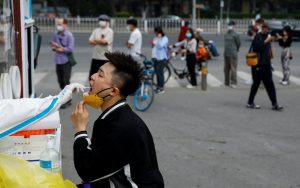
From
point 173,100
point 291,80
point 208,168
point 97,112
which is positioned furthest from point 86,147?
point 291,80

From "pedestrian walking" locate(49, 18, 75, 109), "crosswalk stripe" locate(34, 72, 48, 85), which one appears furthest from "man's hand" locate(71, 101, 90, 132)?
"crosswalk stripe" locate(34, 72, 48, 85)

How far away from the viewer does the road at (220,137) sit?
6234 millimetres

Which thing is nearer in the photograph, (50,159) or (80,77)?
(50,159)

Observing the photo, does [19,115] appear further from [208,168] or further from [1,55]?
[208,168]

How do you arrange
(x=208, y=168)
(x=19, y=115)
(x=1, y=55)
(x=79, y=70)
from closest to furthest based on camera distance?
(x=19, y=115) → (x=1, y=55) → (x=208, y=168) → (x=79, y=70)

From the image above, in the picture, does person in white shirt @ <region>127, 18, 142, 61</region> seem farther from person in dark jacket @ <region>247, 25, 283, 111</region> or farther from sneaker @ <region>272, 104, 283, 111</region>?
sneaker @ <region>272, 104, 283, 111</region>

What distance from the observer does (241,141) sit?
7.95 metres

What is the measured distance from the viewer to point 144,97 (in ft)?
34.3

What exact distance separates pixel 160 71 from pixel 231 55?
2.00 metres

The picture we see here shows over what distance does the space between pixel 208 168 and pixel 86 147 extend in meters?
3.86

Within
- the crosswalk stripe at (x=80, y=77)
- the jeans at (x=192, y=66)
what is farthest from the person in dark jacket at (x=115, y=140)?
the crosswalk stripe at (x=80, y=77)

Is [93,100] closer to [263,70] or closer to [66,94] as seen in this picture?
[66,94]

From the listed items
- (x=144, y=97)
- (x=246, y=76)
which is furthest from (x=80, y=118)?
(x=246, y=76)

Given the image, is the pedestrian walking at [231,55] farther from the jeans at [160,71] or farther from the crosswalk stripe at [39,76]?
the crosswalk stripe at [39,76]
